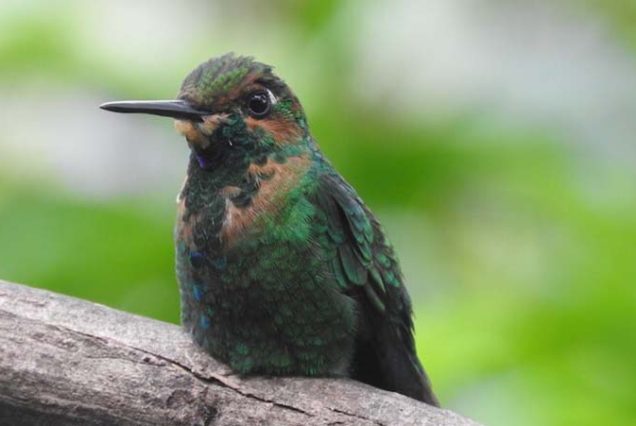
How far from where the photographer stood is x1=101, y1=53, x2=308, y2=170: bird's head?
11.9ft

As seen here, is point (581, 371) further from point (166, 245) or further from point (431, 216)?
point (166, 245)

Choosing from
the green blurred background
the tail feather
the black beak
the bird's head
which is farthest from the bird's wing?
the black beak

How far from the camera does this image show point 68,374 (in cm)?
339

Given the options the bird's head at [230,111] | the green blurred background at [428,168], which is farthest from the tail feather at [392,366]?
the bird's head at [230,111]

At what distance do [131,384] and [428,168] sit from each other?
6.71 ft

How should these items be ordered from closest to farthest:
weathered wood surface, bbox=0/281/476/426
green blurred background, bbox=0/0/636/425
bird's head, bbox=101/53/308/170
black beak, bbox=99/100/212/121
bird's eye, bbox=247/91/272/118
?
weathered wood surface, bbox=0/281/476/426
black beak, bbox=99/100/212/121
bird's head, bbox=101/53/308/170
bird's eye, bbox=247/91/272/118
green blurred background, bbox=0/0/636/425

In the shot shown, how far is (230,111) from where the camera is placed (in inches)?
145

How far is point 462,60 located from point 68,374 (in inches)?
133

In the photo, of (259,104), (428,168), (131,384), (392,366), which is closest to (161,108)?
(259,104)

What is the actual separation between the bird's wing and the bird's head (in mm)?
228

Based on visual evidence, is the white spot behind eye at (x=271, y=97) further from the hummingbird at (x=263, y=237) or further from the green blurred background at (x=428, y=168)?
the green blurred background at (x=428, y=168)

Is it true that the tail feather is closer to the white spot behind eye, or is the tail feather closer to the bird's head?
the bird's head

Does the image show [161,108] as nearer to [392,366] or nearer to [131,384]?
[131,384]

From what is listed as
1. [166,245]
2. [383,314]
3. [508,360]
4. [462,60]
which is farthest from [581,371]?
[462,60]
